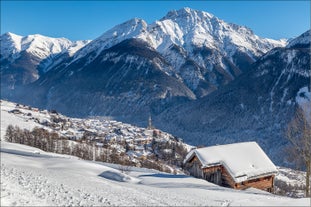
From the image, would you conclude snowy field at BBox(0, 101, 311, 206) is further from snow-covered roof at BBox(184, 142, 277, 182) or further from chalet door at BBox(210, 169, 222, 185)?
chalet door at BBox(210, 169, 222, 185)

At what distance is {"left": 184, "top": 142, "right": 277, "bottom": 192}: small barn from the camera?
131 ft

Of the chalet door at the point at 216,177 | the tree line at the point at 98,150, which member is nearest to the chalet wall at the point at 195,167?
the chalet door at the point at 216,177

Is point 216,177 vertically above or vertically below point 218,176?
below

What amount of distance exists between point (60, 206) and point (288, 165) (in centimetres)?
16140

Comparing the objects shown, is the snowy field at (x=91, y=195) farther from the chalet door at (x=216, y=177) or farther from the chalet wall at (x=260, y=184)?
the chalet wall at (x=260, y=184)

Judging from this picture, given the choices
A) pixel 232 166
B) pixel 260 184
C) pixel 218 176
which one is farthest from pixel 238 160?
pixel 260 184

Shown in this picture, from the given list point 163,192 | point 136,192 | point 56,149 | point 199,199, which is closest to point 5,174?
point 136,192

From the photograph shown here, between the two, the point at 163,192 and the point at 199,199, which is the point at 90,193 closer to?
the point at 163,192

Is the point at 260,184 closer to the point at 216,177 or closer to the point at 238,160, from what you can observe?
the point at 238,160

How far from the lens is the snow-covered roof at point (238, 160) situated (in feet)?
131

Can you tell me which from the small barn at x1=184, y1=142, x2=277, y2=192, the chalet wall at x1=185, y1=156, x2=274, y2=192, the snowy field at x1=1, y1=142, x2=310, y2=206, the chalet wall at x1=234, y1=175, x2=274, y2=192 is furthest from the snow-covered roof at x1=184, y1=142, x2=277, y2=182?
the snowy field at x1=1, y1=142, x2=310, y2=206

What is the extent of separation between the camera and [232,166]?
131ft

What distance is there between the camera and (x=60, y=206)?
20312 mm

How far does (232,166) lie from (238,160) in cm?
140
